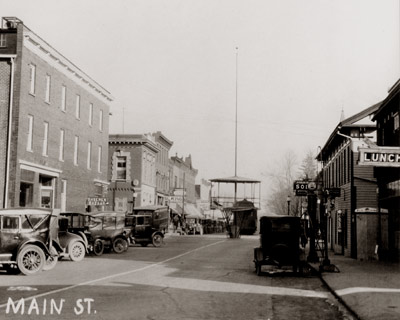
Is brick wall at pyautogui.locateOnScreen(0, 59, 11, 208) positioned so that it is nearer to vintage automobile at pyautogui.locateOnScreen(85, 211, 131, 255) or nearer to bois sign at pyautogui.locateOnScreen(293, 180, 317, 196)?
vintage automobile at pyautogui.locateOnScreen(85, 211, 131, 255)

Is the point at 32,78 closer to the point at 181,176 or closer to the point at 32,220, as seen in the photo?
the point at 32,220

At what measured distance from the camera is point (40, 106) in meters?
33.8

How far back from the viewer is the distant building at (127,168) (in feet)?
195

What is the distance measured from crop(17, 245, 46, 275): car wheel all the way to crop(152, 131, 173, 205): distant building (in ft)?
167

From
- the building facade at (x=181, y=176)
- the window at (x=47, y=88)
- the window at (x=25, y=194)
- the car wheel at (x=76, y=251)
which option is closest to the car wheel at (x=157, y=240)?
the window at (x=25, y=194)

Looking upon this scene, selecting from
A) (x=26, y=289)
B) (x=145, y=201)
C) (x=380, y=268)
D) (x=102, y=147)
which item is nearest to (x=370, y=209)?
(x=380, y=268)

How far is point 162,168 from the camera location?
7338cm

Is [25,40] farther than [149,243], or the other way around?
[149,243]

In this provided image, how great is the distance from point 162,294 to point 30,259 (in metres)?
6.17

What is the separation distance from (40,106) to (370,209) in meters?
19.3

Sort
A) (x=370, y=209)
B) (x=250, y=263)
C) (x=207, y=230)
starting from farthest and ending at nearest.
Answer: (x=207, y=230) → (x=370, y=209) → (x=250, y=263)

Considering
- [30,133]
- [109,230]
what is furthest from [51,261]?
[30,133]

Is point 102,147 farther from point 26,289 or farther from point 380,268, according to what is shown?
point 26,289

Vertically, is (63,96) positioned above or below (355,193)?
above
